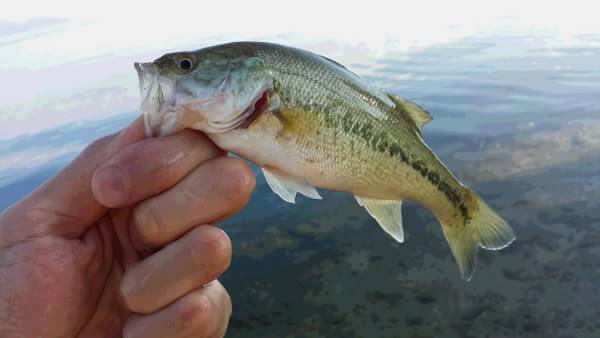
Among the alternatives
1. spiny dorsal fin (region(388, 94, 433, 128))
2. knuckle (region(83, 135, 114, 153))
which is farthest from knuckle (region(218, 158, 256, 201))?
spiny dorsal fin (region(388, 94, 433, 128))

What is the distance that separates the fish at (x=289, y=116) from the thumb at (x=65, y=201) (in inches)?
9.9

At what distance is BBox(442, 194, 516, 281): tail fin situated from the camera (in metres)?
3.58

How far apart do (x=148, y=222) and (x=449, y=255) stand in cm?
623

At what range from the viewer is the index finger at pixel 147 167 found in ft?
8.14

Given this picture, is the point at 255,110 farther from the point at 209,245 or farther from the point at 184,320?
the point at 184,320

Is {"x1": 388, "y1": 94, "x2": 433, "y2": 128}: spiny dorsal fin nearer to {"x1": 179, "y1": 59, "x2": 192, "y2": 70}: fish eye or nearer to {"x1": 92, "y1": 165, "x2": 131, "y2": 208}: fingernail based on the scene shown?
{"x1": 179, "y1": 59, "x2": 192, "y2": 70}: fish eye

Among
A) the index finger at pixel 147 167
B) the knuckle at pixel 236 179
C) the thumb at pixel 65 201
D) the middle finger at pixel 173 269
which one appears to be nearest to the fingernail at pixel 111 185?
the index finger at pixel 147 167

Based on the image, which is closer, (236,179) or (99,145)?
(236,179)

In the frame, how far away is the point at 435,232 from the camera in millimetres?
8320

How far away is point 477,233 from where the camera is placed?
143 inches

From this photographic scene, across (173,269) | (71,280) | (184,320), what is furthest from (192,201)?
(71,280)

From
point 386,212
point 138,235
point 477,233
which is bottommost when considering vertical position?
point 477,233

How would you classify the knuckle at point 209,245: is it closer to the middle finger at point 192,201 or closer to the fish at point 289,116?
the middle finger at point 192,201

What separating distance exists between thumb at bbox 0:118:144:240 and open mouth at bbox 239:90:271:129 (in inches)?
25.4
